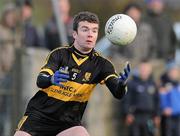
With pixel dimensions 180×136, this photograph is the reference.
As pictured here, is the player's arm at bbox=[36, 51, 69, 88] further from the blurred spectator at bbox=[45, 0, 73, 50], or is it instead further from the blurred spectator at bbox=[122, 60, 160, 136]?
the blurred spectator at bbox=[122, 60, 160, 136]

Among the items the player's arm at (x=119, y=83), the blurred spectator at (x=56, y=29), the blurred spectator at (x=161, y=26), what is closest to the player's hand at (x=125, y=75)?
the player's arm at (x=119, y=83)

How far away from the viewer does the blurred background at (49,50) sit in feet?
51.3

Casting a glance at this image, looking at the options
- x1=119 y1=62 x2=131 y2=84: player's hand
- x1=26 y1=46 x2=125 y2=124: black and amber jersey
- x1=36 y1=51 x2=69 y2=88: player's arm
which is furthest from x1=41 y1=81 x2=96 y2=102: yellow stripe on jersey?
x1=119 y1=62 x2=131 y2=84: player's hand

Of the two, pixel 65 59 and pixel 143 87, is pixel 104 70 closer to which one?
pixel 65 59

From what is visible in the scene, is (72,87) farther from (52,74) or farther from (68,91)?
(52,74)

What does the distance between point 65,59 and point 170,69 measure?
252 inches

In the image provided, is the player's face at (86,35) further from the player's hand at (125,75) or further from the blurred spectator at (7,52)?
the blurred spectator at (7,52)

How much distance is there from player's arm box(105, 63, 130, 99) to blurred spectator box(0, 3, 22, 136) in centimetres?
544

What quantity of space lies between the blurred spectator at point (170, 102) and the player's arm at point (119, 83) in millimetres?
6044

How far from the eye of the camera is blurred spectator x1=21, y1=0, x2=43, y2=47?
15555 mm

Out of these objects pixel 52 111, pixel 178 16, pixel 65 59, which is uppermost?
pixel 65 59

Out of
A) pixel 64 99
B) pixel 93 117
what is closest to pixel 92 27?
pixel 64 99

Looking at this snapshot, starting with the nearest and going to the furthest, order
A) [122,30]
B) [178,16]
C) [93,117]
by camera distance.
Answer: [122,30] → [93,117] → [178,16]

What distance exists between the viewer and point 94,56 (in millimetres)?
10422
